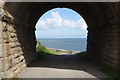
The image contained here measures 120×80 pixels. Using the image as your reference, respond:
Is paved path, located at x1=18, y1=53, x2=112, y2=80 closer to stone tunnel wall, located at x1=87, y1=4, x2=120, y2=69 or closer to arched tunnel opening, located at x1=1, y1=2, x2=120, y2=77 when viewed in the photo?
arched tunnel opening, located at x1=1, y1=2, x2=120, y2=77

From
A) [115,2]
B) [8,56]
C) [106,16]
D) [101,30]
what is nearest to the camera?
[8,56]

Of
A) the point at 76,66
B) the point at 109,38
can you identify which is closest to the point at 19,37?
the point at 76,66

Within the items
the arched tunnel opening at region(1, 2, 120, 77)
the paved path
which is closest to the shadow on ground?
the paved path

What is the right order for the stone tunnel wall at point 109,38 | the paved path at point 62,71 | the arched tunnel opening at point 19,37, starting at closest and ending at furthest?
the arched tunnel opening at point 19,37, the paved path at point 62,71, the stone tunnel wall at point 109,38

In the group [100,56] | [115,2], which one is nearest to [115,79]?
[100,56]

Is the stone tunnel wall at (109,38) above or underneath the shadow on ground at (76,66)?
above

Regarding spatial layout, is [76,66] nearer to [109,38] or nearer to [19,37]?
[109,38]

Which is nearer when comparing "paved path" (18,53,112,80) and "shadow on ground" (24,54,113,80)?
"paved path" (18,53,112,80)

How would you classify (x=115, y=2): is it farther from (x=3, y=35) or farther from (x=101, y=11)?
(x=3, y=35)

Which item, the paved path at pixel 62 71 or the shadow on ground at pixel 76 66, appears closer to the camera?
the paved path at pixel 62 71

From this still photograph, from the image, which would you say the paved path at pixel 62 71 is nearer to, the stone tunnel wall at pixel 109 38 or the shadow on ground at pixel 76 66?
the shadow on ground at pixel 76 66

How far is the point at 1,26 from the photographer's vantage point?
5.21 m

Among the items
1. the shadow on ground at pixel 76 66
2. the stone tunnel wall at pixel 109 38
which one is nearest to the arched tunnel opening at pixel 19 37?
the stone tunnel wall at pixel 109 38

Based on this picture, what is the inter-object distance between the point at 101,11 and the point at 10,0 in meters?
5.92
